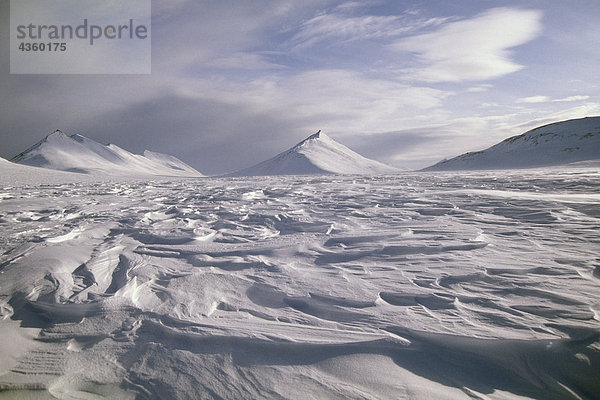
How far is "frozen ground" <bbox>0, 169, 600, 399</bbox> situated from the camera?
138cm

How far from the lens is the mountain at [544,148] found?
3403cm

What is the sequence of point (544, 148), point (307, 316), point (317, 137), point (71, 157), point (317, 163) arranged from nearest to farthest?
point (307, 316) < point (544, 148) < point (71, 157) < point (317, 163) < point (317, 137)

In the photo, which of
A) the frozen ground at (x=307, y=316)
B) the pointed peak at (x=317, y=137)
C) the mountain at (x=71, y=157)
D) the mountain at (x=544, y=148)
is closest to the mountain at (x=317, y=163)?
the pointed peak at (x=317, y=137)

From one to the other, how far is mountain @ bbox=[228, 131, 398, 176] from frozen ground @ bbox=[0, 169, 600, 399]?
2799 inches

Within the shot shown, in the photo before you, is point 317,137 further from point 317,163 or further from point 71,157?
point 71,157

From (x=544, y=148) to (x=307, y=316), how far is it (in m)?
50.0

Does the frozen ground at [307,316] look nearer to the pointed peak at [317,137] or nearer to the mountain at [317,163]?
the mountain at [317,163]

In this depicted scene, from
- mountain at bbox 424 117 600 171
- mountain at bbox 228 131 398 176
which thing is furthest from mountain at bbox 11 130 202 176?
mountain at bbox 424 117 600 171

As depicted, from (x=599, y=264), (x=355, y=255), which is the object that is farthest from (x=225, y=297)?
(x=599, y=264)

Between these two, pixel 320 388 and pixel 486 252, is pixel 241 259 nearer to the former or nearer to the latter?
pixel 320 388

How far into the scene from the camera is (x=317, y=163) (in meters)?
85.7

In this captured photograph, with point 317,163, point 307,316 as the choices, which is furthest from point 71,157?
point 307,316

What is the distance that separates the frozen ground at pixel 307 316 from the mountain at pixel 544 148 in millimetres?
38701

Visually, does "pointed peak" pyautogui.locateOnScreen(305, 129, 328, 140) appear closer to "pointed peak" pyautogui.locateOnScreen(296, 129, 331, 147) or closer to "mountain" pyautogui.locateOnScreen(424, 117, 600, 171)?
"pointed peak" pyautogui.locateOnScreen(296, 129, 331, 147)
